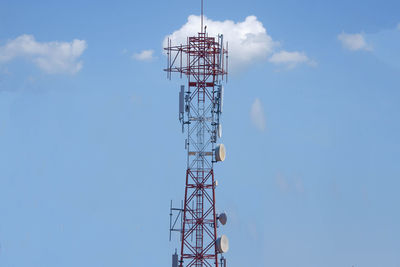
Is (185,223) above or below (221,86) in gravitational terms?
below

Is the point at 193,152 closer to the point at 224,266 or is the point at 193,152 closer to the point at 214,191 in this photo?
the point at 214,191

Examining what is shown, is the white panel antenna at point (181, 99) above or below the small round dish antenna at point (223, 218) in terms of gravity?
above

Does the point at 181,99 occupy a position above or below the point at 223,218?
above

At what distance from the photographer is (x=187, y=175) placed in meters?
56.5

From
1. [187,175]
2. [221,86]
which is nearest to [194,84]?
[221,86]

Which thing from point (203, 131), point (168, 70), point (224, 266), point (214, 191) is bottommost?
point (224, 266)

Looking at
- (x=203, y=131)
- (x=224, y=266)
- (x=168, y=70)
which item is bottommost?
(x=224, y=266)

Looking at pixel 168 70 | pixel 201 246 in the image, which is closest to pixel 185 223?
pixel 201 246

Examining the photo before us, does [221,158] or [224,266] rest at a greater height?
[221,158]

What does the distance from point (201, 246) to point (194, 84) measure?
991cm

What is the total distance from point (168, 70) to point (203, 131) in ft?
14.3

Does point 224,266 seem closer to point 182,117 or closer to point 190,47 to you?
point 182,117

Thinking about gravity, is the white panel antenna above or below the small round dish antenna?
above

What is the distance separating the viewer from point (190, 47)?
189 feet
